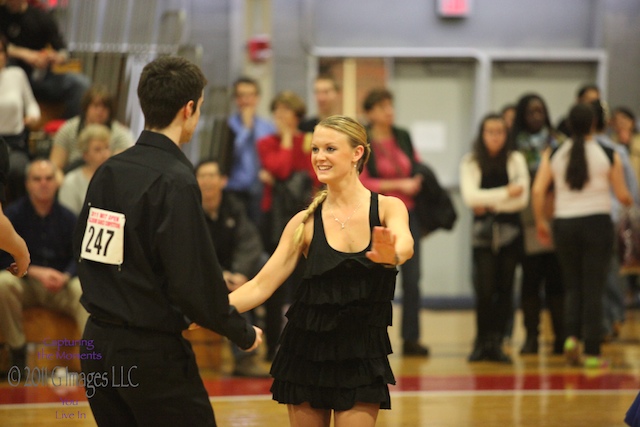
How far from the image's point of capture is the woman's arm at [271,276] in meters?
3.83

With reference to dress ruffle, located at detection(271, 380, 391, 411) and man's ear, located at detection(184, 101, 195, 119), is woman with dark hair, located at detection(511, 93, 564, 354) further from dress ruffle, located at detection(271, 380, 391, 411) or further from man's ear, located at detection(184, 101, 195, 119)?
man's ear, located at detection(184, 101, 195, 119)

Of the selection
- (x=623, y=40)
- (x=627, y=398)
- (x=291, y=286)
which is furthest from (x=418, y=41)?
(x=627, y=398)

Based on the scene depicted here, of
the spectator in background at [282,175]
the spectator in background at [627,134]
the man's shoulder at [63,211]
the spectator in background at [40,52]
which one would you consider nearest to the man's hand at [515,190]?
the spectator in background at [282,175]

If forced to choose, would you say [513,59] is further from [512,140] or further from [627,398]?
[627,398]

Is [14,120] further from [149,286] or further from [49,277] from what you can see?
[149,286]

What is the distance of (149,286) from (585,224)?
4.83 m

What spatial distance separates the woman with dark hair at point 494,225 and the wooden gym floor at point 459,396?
1.10ft

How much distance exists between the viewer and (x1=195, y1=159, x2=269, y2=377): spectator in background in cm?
720

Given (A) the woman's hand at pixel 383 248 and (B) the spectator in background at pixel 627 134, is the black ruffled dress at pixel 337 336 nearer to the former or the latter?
(A) the woman's hand at pixel 383 248

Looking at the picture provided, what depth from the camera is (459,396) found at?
6.24m

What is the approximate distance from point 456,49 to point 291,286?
17.6 feet

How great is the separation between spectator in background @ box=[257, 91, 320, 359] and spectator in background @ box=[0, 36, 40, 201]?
6.44ft

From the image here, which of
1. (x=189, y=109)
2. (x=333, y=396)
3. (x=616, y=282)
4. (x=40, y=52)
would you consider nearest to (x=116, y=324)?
(x=189, y=109)

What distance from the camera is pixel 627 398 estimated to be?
6.21m
